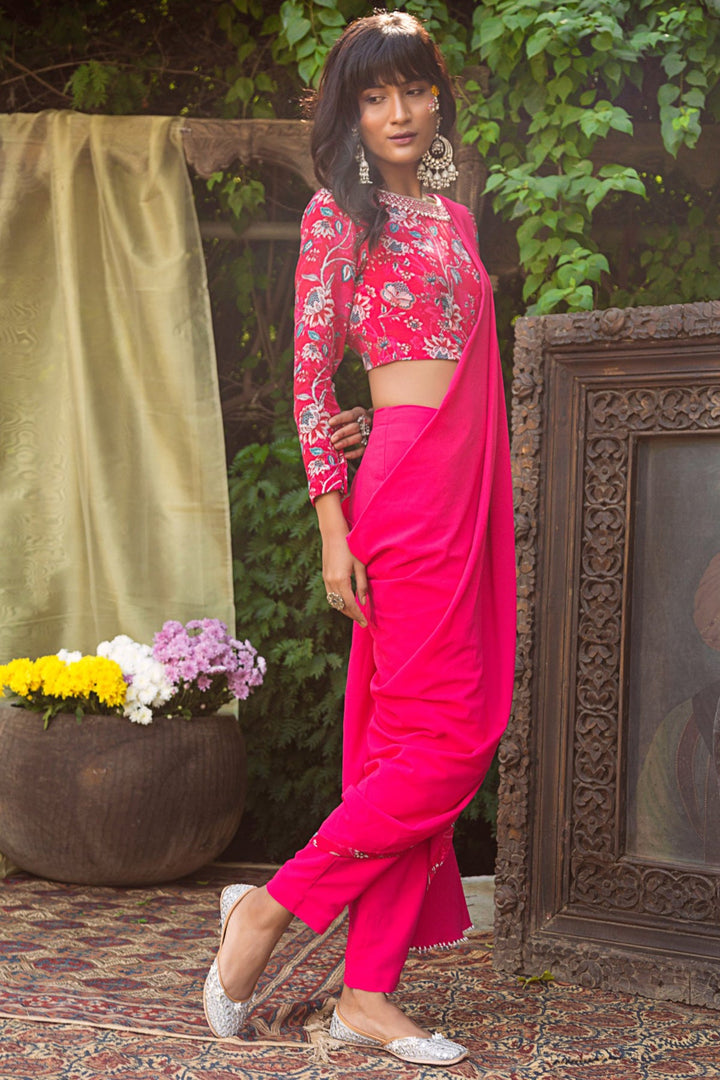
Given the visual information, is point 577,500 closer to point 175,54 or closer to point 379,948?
point 379,948

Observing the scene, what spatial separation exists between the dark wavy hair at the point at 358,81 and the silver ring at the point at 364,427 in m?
0.32

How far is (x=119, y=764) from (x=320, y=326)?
5.12 feet

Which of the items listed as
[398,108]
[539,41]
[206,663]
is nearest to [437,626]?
[398,108]

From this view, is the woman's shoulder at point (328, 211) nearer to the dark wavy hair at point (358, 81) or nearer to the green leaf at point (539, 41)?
the dark wavy hair at point (358, 81)

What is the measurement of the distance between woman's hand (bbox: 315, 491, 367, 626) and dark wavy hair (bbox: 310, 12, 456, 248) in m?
0.48

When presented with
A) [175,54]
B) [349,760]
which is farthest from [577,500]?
[175,54]

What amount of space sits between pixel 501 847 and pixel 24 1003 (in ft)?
3.33

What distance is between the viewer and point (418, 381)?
84.0 inches

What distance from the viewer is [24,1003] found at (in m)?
2.26

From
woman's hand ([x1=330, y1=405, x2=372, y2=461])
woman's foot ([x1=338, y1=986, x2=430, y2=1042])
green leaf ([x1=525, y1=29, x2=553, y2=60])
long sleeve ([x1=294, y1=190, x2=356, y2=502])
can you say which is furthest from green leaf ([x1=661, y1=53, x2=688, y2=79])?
woman's foot ([x1=338, y1=986, x2=430, y2=1042])

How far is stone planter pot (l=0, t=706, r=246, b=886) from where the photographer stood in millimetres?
3166

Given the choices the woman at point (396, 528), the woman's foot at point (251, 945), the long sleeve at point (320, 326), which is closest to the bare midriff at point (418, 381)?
the woman at point (396, 528)

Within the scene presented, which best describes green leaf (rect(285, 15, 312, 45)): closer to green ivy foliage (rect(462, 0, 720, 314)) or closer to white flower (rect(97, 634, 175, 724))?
green ivy foliage (rect(462, 0, 720, 314))

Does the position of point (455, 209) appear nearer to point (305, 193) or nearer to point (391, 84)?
point (391, 84)
